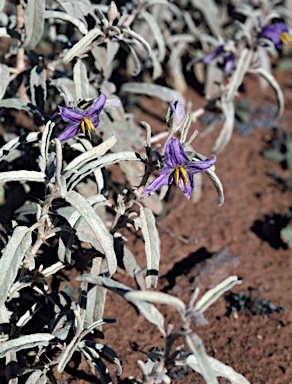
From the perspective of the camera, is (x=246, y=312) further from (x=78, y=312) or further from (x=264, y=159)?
(x=264, y=159)

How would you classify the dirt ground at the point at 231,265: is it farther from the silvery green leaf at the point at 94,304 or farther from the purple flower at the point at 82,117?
the purple flower at the point at 82,117

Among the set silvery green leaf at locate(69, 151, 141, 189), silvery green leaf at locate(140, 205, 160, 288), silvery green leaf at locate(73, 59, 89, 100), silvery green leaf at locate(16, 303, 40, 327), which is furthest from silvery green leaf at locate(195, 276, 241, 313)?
silvery green leaf at locate(73, 59, 89, 100)

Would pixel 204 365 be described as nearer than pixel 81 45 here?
Yes

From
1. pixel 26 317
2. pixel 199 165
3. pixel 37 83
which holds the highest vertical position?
pixel 199 165

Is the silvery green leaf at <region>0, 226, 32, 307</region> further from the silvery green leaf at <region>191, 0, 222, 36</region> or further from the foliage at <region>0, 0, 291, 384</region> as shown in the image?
the silvery green leaf at <region>191, 0, 222, 36</region>

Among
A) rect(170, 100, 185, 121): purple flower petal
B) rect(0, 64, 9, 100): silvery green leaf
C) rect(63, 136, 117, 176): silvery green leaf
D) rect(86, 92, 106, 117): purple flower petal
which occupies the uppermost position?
rect(170, 100, 185, 121): purple flower petal

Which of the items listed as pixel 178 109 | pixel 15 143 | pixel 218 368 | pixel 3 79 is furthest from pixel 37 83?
pixel 218 368

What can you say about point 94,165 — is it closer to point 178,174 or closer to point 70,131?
point 70,131
